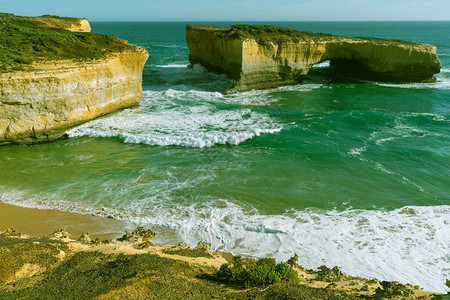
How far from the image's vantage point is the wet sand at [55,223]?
9.87 metres

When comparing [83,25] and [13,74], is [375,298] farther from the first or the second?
[83,25]

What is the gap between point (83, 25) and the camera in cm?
3528

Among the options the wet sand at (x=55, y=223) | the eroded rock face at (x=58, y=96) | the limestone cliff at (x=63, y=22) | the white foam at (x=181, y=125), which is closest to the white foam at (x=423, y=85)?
the white foam at (x=181, y=125)

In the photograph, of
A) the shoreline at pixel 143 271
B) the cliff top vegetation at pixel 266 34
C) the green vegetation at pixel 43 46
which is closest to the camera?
the shoreline at pixel 143 271

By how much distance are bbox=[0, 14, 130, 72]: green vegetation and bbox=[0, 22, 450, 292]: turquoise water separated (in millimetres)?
3769

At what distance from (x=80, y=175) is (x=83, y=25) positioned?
2715 centimetres

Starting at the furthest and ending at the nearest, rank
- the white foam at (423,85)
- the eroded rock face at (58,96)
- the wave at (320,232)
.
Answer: the white foam at (423,85)
the eroded rock face at (58,96)
the wave at (320,232)

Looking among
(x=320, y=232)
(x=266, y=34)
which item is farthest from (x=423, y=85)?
(x=320, y=232)

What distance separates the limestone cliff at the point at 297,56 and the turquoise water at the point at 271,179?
5.42 m

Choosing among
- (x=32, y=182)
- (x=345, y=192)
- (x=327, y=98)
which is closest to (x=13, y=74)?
(x=32, y=182)

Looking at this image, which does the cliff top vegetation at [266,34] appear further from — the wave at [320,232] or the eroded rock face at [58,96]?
the wave at [320,232]

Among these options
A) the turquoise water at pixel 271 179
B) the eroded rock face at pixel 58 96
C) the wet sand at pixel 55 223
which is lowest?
the wet sand at pixel 55 223

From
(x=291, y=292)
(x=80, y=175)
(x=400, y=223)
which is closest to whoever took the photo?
(x=291, y=292)

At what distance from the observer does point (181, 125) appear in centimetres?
1967
